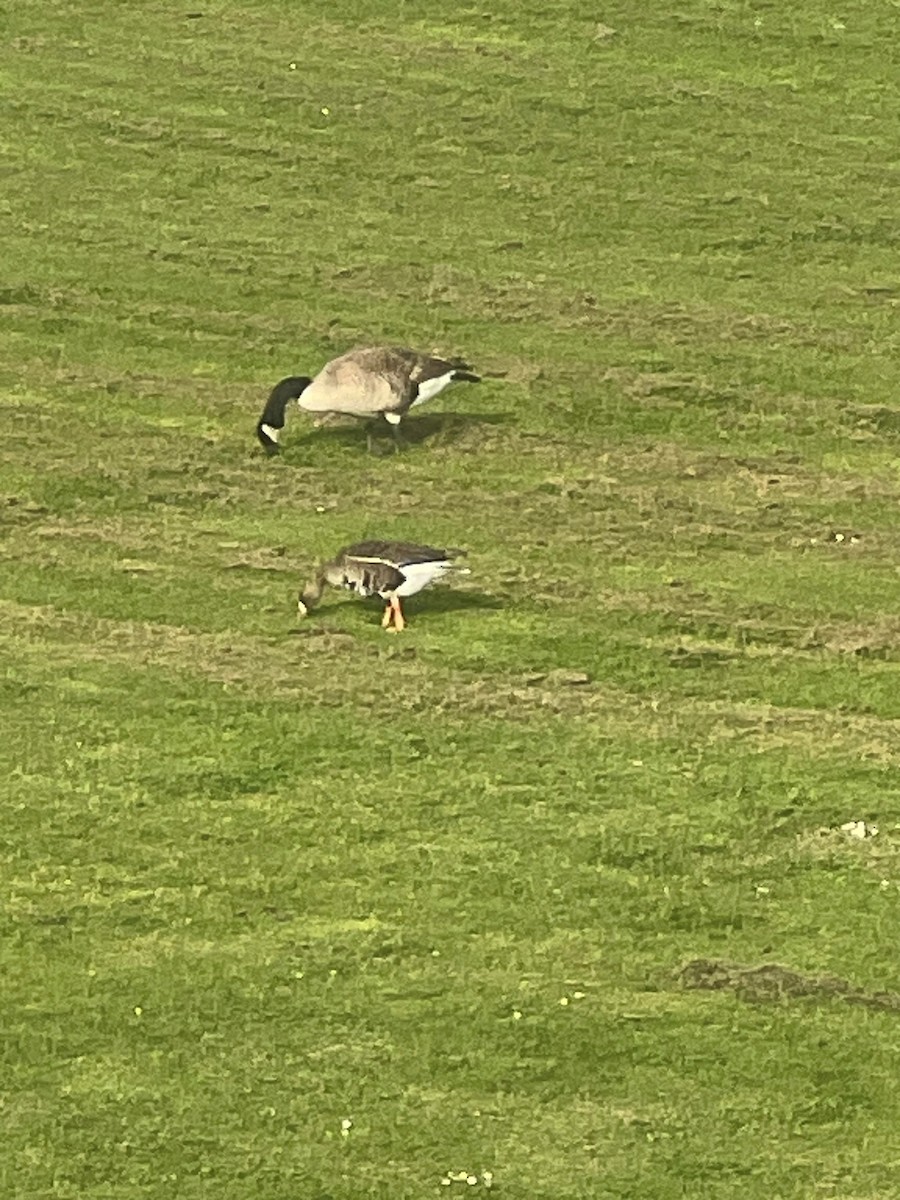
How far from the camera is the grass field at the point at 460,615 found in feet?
34.9

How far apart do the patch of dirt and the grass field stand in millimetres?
24

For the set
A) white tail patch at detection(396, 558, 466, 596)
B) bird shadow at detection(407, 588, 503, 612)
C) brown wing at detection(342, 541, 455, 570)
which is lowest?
bird shadow at detection(407, 588, 503, 612)

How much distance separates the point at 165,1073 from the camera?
35.1ft

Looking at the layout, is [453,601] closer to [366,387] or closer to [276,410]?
[366,387]

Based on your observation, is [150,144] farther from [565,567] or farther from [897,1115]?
[897,1115]

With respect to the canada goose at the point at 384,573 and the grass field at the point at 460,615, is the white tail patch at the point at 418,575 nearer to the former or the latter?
the canada goose at the point at 384,573

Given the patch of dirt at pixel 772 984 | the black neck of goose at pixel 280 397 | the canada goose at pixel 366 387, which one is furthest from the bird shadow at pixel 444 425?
the patch of dirt at pixel 772 984

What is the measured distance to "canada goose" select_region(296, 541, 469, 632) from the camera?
14.7 m

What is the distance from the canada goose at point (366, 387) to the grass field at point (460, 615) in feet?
1.33

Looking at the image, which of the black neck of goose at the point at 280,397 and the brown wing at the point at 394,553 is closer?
the brown wing at the point at 394,553

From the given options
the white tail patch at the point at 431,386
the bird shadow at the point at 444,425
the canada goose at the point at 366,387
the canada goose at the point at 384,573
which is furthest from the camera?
the bird shadow at the point at 444,425

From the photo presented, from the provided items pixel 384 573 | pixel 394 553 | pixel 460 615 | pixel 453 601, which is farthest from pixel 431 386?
pixel 384 573

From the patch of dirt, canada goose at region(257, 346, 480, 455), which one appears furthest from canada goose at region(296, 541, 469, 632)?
the patch of dirt

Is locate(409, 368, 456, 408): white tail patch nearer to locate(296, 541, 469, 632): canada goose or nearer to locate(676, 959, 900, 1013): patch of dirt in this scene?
locate(296, 541, 469, 632): canada goose
